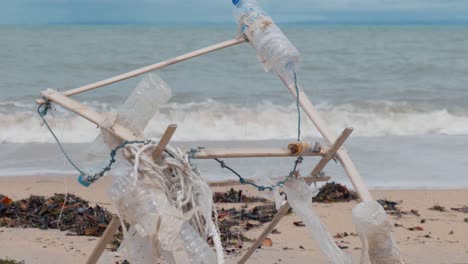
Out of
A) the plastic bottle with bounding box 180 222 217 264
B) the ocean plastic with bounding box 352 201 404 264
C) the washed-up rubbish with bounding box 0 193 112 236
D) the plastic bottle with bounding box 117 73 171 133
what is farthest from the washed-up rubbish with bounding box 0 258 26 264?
the ocean plastic with bounding box 352 201 404 264

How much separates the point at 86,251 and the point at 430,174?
13.7 feet

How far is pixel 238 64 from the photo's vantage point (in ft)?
59.5

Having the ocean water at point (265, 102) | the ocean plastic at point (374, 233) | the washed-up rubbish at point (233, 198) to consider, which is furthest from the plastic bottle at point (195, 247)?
the washed-up rubbish at point (233, 198)

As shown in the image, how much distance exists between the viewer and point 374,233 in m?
2.54

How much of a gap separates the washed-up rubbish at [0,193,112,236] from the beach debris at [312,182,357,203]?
6.19ft

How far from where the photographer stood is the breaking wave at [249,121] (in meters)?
10.4

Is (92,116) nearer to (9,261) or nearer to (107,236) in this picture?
(107,236)

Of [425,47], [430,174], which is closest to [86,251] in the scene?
[430,174]

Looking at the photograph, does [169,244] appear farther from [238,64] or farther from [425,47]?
[425,47]

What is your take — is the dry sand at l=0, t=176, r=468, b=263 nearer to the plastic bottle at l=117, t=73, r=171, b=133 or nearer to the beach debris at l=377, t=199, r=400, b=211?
the beach debris at l=377, t=199, r=400, b=211

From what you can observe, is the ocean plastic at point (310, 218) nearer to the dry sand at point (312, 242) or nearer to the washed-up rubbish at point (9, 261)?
the dry sand at point (312, 242)

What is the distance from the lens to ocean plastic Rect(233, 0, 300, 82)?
297 cm

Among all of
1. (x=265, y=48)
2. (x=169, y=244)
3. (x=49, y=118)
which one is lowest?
(x=169, y=244)

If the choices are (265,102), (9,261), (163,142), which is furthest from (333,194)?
(265,102)
